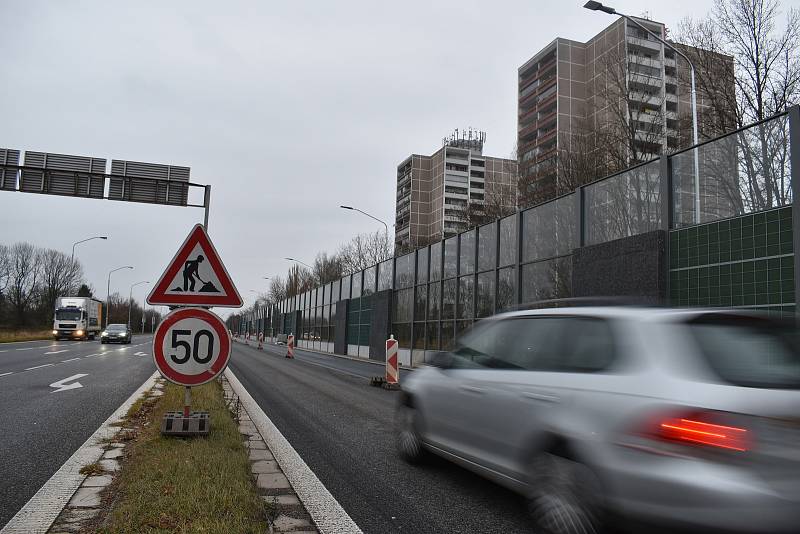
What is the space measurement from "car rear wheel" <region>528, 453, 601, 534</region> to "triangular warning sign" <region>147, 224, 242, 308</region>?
3.94 meters

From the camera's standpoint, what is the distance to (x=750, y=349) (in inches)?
127

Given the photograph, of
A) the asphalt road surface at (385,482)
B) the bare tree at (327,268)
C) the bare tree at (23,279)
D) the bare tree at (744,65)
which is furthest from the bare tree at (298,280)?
the asphalt road surface at (385,482)

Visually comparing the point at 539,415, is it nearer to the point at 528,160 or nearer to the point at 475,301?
the point at 475,301

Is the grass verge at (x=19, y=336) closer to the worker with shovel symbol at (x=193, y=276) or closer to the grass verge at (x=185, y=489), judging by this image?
the worker with shovel symbol at (x=193, y=276)

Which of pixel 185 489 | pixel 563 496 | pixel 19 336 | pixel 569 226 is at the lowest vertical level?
pixel 19 336

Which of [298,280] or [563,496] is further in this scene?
[298,280]

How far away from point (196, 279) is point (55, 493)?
8.24 ft

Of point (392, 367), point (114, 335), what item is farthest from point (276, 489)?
point (114, 335)

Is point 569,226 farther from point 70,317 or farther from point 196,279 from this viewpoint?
point 70,317

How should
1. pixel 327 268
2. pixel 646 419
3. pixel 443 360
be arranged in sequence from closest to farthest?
pixel 646 419
pixel 443 360
pixel 327 268

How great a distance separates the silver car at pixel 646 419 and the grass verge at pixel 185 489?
178 cm

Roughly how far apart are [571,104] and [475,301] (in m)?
57.7

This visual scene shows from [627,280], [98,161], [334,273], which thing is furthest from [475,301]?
[334,273]

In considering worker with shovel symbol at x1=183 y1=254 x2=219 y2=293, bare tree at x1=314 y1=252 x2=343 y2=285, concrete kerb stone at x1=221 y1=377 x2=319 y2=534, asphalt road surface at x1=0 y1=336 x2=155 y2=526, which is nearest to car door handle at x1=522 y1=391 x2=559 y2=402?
concrete kerb stone at x1=221 y1=377 x2=319 y2=534
